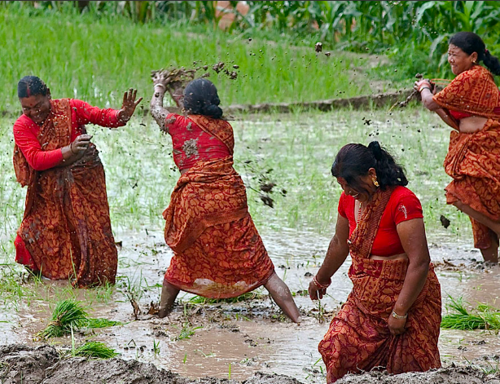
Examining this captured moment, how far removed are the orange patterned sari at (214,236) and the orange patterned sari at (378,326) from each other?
1329 millimetres

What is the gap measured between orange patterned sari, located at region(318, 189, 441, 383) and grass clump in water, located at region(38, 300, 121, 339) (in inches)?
59.9

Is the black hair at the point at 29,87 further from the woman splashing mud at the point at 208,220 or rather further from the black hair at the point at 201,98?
the black hair at the point at 201,98

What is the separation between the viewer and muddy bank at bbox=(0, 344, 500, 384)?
10.9ft

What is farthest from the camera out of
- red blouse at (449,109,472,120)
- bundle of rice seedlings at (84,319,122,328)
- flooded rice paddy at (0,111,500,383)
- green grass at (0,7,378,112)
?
green grass at (0,7,378,112)

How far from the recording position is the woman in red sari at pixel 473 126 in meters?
5.61

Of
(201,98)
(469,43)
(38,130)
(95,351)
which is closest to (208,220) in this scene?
(201,98)

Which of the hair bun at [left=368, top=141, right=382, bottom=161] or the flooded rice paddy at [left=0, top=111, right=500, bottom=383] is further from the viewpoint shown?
the flooded rice paddy at [left=0, top=111, right=500, bottom=383]

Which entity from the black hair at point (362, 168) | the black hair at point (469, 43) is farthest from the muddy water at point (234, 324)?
the black hair at point (469, 43)

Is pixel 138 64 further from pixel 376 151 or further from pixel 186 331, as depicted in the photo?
pixel 376 151

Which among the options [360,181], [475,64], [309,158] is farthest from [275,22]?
[360,181]

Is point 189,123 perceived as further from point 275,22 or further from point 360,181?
point 275,22

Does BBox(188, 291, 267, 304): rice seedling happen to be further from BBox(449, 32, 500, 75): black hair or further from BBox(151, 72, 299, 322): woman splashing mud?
BBox(449, 32, 500, 75): black hair

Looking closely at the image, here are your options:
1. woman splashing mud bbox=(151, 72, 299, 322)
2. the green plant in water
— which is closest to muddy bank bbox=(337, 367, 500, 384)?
the green plant in water

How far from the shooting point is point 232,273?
4.87 metres
